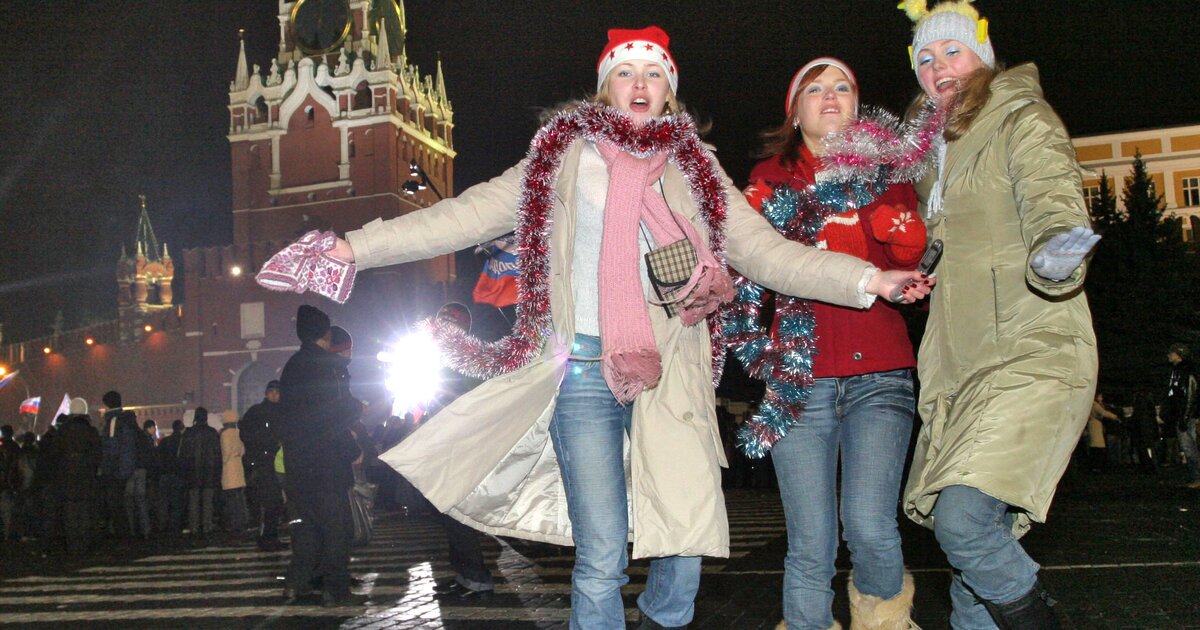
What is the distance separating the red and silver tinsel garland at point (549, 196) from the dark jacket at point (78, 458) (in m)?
11.3

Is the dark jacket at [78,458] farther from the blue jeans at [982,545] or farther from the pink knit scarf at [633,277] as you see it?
the blue jeans at [982,545]

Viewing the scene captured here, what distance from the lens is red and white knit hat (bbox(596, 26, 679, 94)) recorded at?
405cm

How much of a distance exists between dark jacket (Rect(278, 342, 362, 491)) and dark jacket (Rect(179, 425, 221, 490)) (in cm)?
892

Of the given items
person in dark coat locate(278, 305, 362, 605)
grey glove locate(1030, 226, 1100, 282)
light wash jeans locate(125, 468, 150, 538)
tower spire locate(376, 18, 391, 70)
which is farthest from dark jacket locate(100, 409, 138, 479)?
tower spire locate(376, 18, 391, 70)

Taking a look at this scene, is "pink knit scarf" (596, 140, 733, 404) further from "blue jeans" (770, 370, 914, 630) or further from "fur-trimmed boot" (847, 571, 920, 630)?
"fur-trimmed boot" (847, 571, 920, 630)

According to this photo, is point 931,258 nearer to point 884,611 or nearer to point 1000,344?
point 1000,344

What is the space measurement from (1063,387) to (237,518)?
14.2m

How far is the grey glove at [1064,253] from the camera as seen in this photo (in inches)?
118

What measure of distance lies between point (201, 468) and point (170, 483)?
0.90 metres

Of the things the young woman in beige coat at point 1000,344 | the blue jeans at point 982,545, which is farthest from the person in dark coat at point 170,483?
the blue jeans at point 982,545

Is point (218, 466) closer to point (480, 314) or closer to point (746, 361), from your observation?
point (480, 314)

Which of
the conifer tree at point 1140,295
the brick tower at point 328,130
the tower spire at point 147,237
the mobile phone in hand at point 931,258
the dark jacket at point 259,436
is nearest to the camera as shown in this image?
the mobile phone in hand at point 931,258

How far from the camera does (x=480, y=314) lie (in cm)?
694

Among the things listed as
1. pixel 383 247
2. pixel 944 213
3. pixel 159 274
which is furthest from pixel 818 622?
pixel 159 274
